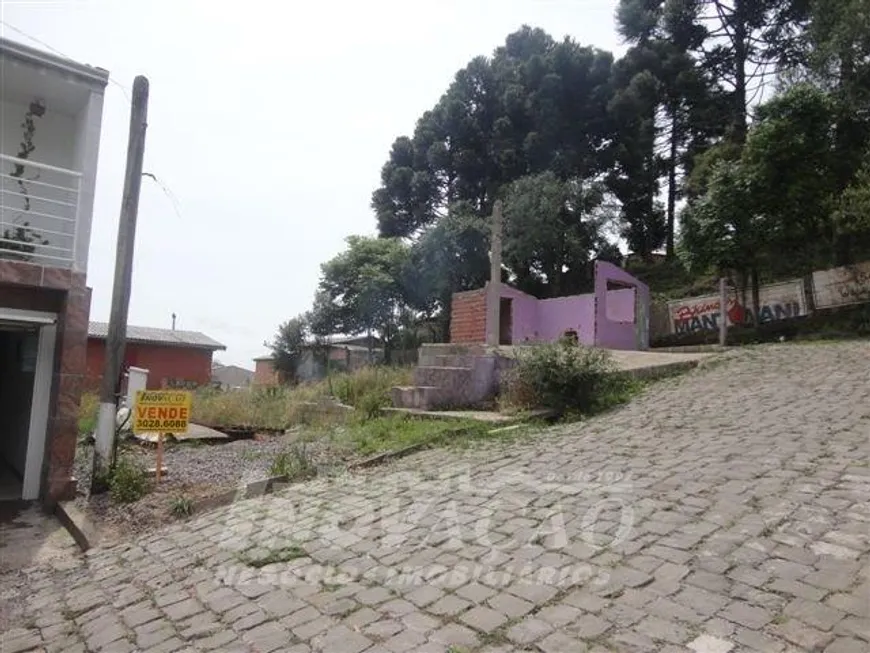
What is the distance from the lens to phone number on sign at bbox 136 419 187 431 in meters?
6.66

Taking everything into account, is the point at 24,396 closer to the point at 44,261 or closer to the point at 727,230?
the point at 44,261

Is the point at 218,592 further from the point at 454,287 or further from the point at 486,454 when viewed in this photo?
the point at 454,287

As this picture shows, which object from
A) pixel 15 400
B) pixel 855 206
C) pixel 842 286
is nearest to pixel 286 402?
pixel 15 400

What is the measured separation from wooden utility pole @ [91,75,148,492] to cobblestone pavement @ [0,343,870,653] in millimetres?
1991

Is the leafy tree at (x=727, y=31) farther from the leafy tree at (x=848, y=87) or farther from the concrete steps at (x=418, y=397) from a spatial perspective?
the concrete steps at (x=418, y=397)

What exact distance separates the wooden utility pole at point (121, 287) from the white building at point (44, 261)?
433mm

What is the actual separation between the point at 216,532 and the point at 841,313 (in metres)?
16.1

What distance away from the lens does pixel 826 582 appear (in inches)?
120

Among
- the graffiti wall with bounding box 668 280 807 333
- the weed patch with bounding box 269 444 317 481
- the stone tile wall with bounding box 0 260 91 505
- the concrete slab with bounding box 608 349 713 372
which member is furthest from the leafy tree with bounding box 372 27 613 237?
the weed patch with bounding box 269 444 317 481

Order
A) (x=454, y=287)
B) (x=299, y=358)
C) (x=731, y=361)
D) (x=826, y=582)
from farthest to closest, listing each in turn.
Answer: (x=299, y=358)
(x=454, y=287)
(x=731, y=361)
(x=826, y=582)

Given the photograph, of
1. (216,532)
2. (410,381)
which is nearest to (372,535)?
(216,532)

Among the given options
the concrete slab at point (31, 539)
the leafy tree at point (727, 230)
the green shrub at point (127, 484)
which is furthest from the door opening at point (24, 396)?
the leafy tree at point (727, 230)

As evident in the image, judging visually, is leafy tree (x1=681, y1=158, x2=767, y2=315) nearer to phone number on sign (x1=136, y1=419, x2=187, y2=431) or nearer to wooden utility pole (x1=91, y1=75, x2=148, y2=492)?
wooden utility pole (x1=91, y1=75, x2=148, y2=492)

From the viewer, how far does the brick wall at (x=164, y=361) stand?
25375 millimetres
